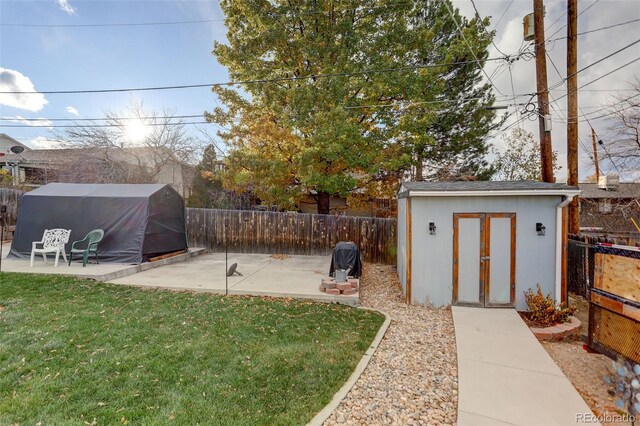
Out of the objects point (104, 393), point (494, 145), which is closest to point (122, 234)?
point (104, 393)

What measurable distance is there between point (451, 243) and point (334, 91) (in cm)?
655

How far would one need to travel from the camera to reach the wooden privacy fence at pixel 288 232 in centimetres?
950

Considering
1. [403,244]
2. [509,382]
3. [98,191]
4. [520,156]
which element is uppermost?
[520,156]

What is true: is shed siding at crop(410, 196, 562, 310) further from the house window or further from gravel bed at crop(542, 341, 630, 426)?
the house window

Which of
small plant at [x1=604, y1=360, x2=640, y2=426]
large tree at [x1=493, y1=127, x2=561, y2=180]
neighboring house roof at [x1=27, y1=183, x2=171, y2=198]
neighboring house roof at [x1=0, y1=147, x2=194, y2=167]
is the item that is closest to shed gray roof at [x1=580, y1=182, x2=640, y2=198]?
large tree at [x1=493, y1=127, x2=561, y2=180]

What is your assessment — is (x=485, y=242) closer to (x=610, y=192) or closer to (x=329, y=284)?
(x=329, y=284)

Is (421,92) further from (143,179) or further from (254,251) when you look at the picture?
(143,179)

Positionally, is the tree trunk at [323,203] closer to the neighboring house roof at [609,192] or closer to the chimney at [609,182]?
the chimney at [609,182]

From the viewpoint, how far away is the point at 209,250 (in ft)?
35.7

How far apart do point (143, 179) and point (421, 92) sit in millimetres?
15206

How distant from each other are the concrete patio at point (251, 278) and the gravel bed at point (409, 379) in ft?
4.21

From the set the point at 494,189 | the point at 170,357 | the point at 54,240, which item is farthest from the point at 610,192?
the point at 54,240

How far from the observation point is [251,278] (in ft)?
21.9

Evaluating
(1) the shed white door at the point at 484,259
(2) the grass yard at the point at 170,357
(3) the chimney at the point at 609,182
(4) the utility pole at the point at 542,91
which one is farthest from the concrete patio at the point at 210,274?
(3) the chimney at the point at 609,182
